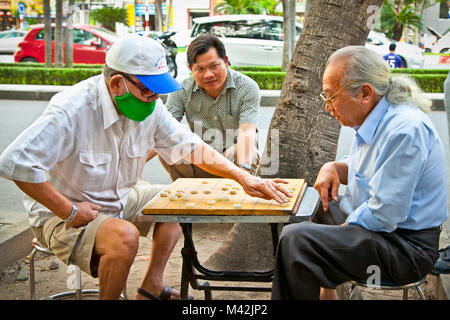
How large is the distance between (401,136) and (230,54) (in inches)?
536

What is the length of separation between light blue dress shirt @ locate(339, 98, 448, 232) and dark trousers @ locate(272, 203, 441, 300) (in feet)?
0.19

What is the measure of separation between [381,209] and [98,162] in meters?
1.29

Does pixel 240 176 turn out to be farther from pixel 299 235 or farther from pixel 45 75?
pixel 45 75

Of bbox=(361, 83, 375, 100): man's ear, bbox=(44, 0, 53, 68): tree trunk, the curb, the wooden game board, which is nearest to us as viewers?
the wooden game board

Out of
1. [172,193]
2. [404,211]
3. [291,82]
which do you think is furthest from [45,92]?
[404,211]

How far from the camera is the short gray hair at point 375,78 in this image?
2.52 meters

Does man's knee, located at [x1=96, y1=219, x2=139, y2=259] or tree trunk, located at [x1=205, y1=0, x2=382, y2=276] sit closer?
man's knee, located at [x1=96, y1=219, x2=139, y2=259]

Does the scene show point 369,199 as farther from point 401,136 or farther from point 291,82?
point 291,82

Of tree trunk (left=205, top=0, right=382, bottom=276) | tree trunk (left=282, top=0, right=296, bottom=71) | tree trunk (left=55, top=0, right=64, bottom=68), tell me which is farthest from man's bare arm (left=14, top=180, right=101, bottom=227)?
tree trunk (left=55, top=0, right=64, bottom=68)

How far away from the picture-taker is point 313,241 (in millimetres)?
2336

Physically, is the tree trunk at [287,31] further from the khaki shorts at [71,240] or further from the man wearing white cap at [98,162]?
the khaki shorts at [71,240]

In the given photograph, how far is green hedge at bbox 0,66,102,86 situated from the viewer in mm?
13570

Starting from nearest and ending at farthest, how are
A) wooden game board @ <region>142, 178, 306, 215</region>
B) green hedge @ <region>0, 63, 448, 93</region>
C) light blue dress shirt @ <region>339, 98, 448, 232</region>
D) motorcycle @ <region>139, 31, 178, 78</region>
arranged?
light blue dress shirt @ <region>339, 98, 448, 232</region>
wooden game board @ <region>142, 178, 306, 215</region>
green hedge @ <region>0, 63, 448, 93</region>
motorcycle @ <region>139, 31, 178, 78</region>

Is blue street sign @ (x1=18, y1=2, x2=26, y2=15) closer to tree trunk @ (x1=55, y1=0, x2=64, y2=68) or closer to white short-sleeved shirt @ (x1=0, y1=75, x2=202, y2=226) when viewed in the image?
tree trunk @ (x1=55, y1=0, x2=64, y2=68)
